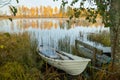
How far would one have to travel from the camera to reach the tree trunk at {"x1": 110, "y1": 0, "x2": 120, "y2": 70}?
5309 mm

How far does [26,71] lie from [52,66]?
105 cm

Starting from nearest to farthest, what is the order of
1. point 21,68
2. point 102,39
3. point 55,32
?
point 21,68 < point 102,39 < point 55,32

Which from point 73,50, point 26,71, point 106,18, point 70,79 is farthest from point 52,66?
point 73,50

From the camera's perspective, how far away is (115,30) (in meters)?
5.46

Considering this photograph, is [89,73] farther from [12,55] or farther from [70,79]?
[12,55]

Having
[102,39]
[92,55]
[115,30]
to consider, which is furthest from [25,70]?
[102,39]

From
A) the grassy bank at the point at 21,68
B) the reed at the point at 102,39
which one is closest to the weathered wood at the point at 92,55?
the grassy bank at the point at 21,68

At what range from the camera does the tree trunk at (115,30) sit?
5309mm

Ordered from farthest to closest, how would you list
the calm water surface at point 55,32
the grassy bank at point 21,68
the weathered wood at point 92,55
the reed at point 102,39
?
the calm water surface at point 55,32 < the reed at point 102,39 < the weathered wood at point 92,55 < the grassy bank at point 21,68

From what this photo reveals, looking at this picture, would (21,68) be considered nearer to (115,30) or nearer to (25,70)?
(25,70)

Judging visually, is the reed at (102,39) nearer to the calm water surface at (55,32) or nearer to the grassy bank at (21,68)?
the calm water surface at (55,32)

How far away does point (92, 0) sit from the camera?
565 centimetres

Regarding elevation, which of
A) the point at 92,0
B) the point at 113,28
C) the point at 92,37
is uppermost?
the point at 92,0

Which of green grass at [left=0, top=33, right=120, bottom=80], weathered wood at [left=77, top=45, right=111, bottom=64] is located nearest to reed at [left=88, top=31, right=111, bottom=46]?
weathered wood at [left=77, top=45, right=111, bottom=64]
